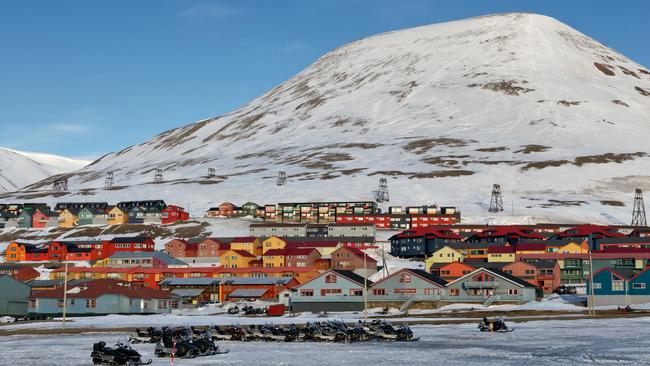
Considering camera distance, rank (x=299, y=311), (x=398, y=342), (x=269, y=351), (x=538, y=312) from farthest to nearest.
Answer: (x=299, y=311) → (x=538, y=312) → (x=398, y=342) → (x=269, y=351)

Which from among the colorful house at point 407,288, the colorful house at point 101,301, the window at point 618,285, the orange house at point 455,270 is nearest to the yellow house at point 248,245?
the orange house at point 455,270

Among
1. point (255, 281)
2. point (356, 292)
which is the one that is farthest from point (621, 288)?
point (255, 281)

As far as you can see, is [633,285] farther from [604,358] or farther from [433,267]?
[604,358]

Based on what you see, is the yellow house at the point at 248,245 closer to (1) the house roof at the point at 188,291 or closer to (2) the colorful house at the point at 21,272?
(2) the colorful house at the point at 21,272

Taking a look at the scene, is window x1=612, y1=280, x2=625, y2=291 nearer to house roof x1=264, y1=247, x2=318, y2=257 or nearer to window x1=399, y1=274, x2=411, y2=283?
window x1=399, y1=274, x2=411, y2=283

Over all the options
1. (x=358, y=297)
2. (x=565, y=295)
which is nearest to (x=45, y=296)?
(x=358, y=297)

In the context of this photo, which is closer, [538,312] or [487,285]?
[538,312]

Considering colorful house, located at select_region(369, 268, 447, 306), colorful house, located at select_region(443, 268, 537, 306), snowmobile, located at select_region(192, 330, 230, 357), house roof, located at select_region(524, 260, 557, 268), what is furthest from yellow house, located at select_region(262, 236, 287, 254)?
snowmobile, located at select_region(192, 330, 230, 357)

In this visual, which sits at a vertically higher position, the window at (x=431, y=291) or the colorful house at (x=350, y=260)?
the colorful house at (x=350, y=260)
